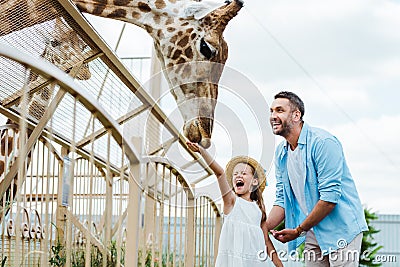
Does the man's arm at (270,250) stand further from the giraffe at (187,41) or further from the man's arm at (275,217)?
the giraffe at (187,41)

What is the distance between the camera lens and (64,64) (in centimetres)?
260

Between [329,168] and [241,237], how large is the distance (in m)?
0.44

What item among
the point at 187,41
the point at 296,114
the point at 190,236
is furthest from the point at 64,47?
the point at 187,41

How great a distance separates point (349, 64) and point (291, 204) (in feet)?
11.7

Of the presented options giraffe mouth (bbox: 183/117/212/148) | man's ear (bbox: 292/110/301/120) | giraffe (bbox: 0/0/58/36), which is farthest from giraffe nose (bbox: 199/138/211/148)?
giraffe (bbox: 0/0/58/36)

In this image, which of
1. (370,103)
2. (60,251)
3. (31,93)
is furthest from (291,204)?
(370,103)

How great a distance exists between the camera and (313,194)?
2.84m

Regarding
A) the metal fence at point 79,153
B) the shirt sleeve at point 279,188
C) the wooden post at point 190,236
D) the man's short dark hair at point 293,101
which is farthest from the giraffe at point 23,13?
the shirt sleeve at point 279,188

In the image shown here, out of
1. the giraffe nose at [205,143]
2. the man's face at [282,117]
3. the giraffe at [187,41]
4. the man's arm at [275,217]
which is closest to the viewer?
the man's face at [282,117]

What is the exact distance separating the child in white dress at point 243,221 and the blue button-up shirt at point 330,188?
182 mm

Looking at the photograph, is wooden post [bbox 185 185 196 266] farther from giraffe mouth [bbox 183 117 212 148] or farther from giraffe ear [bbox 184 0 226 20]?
giraffe ear [bbox 184 0 226 20]

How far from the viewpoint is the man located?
105 inches

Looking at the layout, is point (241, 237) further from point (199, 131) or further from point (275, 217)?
point (199, 131)

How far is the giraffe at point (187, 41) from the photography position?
3.26 metres
